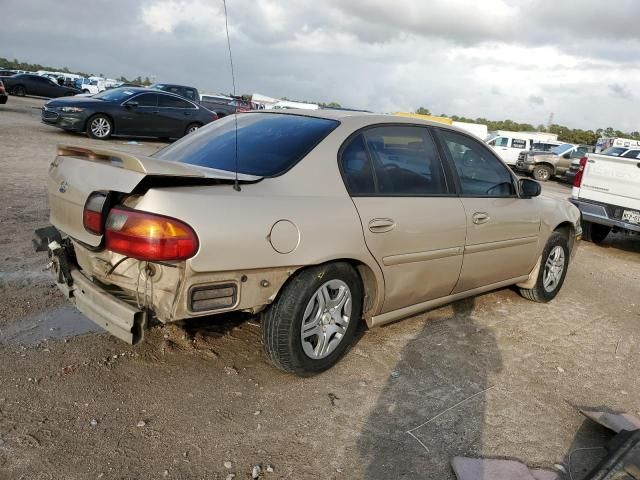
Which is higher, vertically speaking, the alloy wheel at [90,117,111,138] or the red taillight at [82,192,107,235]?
the red taillight at [82,192,107,235]

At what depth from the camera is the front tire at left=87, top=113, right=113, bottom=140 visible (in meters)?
14.8

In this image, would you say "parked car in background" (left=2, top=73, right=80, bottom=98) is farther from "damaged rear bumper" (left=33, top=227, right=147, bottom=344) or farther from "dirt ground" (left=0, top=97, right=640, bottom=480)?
"damaged rear bumper" (left=33, top=227, right=147, bottom=344)

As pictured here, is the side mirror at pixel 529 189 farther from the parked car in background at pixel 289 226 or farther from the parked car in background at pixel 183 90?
the parked car in background at pixel 183 90

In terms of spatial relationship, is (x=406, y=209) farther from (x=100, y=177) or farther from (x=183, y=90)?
(x=183, y=90)

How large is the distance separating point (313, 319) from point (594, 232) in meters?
7.67

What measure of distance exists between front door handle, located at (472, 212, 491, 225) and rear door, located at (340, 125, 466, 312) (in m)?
0.17

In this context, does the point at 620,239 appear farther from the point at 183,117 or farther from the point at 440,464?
the point at 183,117

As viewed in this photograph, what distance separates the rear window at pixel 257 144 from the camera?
333 centimetres

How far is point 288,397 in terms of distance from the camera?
3.22 metres

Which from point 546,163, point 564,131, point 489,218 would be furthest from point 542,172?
point 564,131

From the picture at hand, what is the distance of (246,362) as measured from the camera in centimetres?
357

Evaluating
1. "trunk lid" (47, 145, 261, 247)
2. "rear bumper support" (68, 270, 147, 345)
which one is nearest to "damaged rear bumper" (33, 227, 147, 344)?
"rear bumper support" (68, 270, 147, 345)

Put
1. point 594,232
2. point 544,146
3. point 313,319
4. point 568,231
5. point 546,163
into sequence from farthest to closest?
point 544,146 < point 546,163 < point 594,232 < point 568,231 < point 313,319

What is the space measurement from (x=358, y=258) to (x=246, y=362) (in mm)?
992
